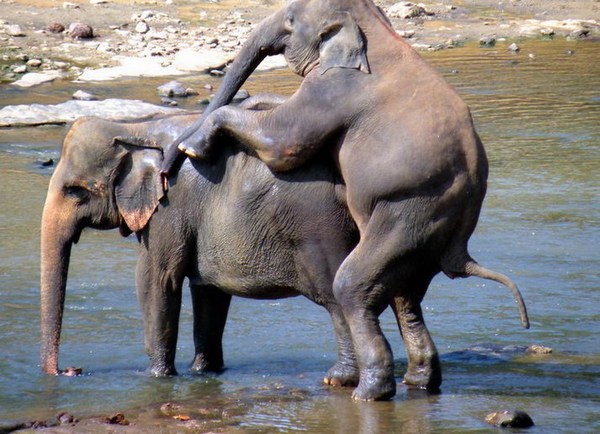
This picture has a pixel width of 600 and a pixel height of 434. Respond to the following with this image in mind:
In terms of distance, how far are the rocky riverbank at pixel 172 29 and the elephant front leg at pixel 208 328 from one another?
40.8 feet

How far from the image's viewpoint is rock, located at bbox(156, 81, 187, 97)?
1919cm

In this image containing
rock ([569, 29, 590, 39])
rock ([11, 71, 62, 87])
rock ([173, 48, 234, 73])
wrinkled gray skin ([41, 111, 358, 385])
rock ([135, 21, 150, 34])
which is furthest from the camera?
rock ([569, 29, 590, 39])

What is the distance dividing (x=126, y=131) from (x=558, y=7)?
2324 centimetres

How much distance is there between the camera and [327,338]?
860 centimetres

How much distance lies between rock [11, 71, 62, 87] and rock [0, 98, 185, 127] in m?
2.29

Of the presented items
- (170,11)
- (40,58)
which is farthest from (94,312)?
(170,11)

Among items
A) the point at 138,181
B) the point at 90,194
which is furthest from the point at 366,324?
the point at 90,194

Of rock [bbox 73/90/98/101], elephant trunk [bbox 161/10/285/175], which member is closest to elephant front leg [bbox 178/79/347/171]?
elephant trunk [bbox 161/10/285/175]

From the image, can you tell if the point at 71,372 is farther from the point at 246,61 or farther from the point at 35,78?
the point at 35,78

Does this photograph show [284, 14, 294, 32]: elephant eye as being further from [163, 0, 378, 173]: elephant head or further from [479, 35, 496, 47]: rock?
[479, 35, 496, 47]: rock

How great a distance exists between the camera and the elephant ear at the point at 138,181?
762cm

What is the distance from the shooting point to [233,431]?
21.0ft

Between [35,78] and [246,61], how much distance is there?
12983 millimetres

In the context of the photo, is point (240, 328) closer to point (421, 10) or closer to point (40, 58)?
point (40, 58)
